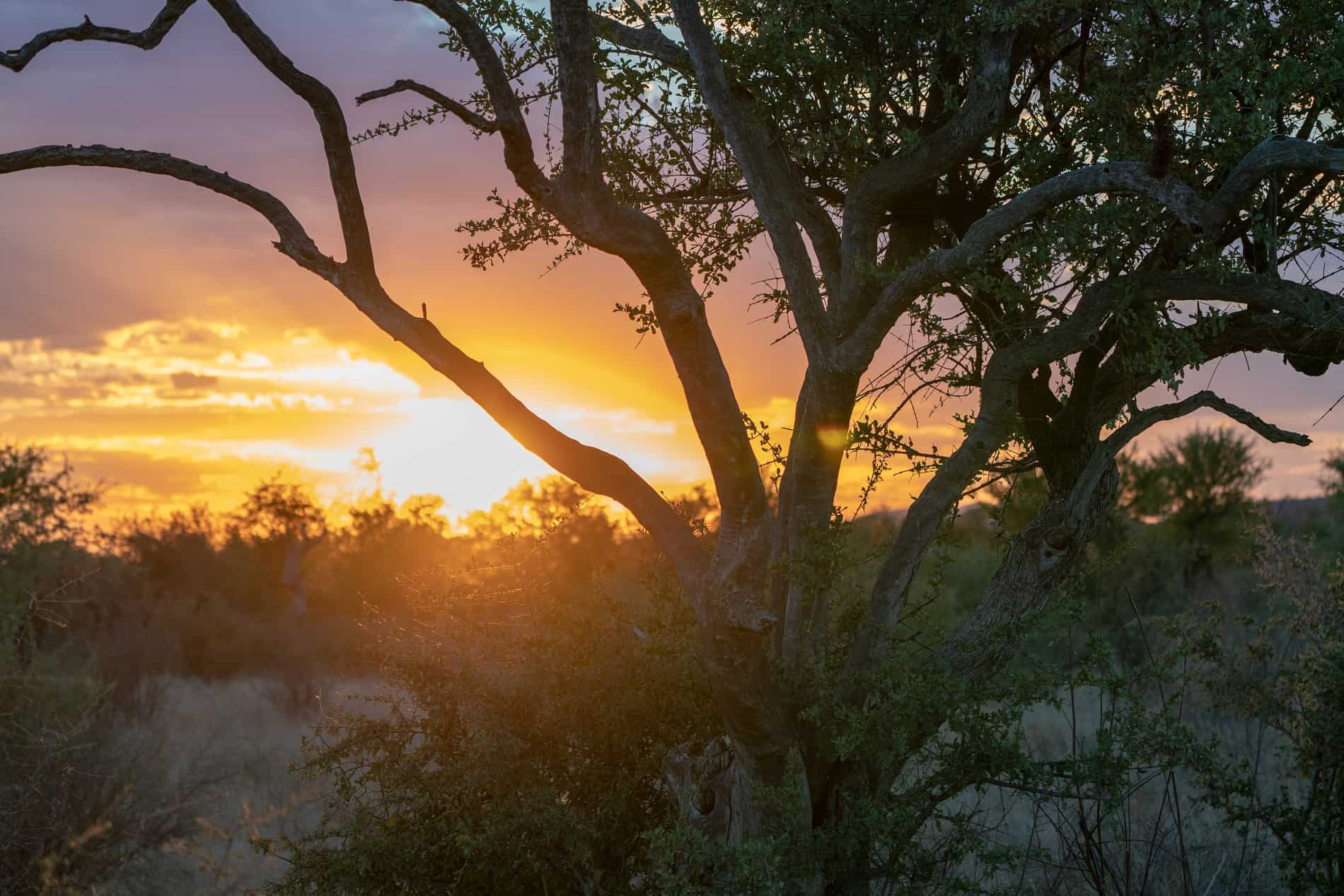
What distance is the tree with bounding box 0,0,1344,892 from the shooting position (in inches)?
213

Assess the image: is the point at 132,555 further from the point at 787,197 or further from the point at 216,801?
the point at 787,197

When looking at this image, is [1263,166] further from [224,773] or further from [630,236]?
[224,773]

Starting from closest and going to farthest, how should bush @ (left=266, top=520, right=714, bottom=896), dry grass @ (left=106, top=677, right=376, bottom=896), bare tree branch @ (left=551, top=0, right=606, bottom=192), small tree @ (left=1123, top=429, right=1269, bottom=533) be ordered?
1. bare tree branch @ (left=551, top=0, right=606, bottom=192)
2. bush @ (left=266, top=520, right=714, bottom=896)
3. dry grass @ (left=106, top=677, right=376, bottom=896)
4. small tree @ (left=1123, top=429, right=1269, bottom=533)

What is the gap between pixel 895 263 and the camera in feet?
22.4

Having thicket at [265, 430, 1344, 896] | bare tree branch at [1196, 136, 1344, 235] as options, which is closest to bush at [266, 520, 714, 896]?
thicket at [265, 430, 1344, 896]

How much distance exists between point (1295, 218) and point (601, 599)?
15.8 ft

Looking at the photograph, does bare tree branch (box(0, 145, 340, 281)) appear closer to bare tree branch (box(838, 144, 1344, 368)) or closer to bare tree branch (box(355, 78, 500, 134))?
bare tree branch (box(355, 78, 500, 134))

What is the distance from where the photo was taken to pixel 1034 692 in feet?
18.3

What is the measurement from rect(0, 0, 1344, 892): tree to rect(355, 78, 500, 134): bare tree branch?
0.02 meters

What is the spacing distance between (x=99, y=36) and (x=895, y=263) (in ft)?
15.0

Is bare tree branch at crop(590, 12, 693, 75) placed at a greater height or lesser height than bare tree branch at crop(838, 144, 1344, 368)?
greater

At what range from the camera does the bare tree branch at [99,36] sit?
18.3 feet

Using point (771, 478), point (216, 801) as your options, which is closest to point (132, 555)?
point (216, 801)

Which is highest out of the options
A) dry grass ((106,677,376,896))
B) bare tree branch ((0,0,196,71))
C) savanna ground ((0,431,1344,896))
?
bare tree branch ((0,0,196,71))
